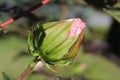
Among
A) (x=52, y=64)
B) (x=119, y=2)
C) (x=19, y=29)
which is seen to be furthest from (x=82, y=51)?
(x=52, y=64)

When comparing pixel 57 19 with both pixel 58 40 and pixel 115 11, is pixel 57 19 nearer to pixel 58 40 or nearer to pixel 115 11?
pixel 115 11

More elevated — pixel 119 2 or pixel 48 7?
pixel 119 2

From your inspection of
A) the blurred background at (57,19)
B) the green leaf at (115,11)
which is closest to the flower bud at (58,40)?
the blurred background at (57,19)

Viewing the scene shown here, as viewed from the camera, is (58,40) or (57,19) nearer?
(58,40)

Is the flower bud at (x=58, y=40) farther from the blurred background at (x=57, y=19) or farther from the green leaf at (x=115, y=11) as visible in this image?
the green leaf at (x=115, y=11)

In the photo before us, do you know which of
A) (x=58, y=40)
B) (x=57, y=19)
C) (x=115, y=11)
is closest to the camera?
(x=58, y=40)

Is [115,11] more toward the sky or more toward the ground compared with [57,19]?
more toward the sky

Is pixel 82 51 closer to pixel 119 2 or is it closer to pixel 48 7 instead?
pixel 48 7

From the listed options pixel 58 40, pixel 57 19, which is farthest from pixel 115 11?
pixel 57 19
